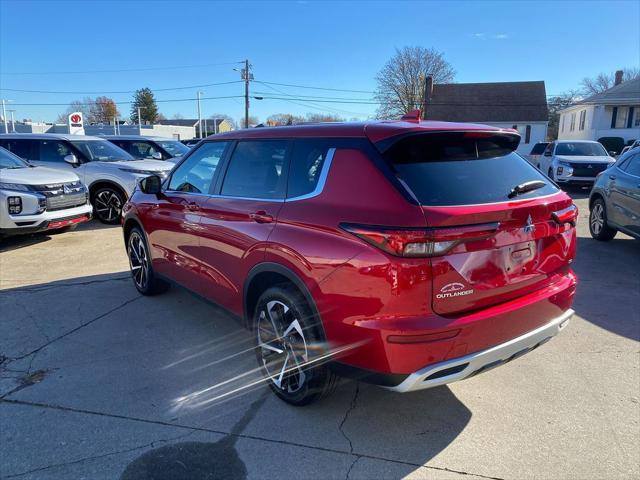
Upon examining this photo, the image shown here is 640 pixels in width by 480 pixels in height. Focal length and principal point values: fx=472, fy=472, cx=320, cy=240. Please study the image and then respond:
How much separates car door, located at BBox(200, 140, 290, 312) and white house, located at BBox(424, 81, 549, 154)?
4678 centimetres

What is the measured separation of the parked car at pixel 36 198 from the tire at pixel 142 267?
309cm

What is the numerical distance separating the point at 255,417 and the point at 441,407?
4.18ft

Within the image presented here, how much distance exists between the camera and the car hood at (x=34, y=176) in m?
7.70

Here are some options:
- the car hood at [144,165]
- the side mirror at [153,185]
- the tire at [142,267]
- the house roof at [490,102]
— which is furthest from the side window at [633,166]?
the house roof at [490,102]

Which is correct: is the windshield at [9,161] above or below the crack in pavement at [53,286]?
above

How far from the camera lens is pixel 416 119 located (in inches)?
126

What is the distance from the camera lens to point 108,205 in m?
10.3

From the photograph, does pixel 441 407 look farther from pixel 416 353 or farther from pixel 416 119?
pixel 416 119

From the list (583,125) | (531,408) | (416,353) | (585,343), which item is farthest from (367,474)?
(583,125)

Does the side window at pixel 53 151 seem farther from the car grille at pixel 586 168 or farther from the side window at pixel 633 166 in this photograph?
the car grille at pixel 586 168

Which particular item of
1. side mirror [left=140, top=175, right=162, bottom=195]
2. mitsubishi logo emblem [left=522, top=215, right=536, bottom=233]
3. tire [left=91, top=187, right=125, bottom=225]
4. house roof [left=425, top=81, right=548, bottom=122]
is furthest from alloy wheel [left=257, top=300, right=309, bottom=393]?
house roof [left=425, top=81, right=548, bottom=122]

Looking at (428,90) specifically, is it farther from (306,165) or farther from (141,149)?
(306,165)

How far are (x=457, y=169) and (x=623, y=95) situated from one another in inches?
1504

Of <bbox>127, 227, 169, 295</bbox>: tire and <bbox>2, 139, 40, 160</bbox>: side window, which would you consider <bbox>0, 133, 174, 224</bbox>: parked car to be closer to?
<bbox>2, 139, 40, 160</bbox>: side window
